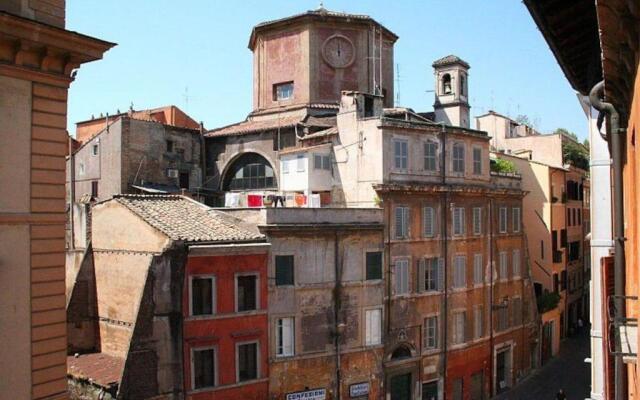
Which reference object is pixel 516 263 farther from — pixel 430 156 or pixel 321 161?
pixel 321 161

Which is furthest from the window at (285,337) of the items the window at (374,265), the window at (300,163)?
the window at (300,163)

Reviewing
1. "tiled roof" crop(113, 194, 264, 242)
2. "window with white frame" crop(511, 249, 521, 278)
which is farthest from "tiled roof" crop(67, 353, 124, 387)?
"window with white frame" crop(511, 249, 521, 278)

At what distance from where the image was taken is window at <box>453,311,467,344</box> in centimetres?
3409

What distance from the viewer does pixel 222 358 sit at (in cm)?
2572

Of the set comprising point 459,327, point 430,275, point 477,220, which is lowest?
point 459,327

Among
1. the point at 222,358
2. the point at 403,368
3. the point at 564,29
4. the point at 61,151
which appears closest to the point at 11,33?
the point at 61,151

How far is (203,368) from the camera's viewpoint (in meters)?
25.4

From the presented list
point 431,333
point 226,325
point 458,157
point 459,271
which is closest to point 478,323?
point 459,271

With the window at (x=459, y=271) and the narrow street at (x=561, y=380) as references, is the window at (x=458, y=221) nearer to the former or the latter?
the window at (x=459, y=271)

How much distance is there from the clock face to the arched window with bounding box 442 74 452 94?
20.7 feet

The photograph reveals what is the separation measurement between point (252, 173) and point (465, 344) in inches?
595

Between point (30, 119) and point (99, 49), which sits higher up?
point (99, 49)

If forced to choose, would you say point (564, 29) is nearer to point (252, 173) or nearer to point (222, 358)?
point (222, 358)

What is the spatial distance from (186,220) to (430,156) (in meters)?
12.9
